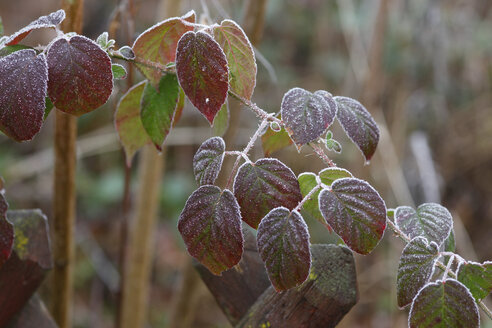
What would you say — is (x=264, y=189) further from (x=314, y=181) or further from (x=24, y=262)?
(x=24, y=262)

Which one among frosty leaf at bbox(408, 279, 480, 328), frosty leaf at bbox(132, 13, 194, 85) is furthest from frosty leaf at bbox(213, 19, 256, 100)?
frosty leaf at bbox(408, 279, 480, 328)

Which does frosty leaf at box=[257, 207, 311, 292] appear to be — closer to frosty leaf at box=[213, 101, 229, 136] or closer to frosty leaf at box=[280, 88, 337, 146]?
frosty leaf at box=[280, 88, 337, 146]

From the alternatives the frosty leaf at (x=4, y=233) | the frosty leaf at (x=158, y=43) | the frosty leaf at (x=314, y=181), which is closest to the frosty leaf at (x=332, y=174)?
the frosty leaf at (x=314, y=181)

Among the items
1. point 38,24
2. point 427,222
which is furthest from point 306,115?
point 38,24

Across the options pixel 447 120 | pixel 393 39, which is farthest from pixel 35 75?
pixel 393 39

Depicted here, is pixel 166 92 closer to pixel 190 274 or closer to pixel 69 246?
pixel 69 246

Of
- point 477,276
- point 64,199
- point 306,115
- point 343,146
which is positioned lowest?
point 343,146
